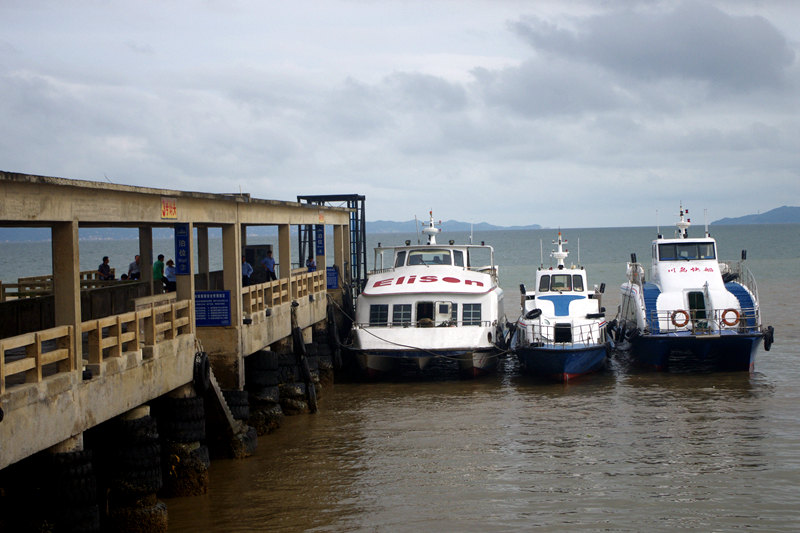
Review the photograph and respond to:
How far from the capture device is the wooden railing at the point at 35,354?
968 cm

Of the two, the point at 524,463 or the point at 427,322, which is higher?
the point at 427,322

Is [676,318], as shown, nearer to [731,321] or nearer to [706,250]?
[731,321]

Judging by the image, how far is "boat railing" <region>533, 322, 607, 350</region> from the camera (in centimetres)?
2483

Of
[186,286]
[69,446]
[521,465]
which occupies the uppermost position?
[186,286]

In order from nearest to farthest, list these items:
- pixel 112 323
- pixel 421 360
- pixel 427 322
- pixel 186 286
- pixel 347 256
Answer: pixel 112 323, pixel 186 286, pixel 421 360, pixel 427 322, pixel 347 256

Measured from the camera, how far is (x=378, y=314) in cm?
2584

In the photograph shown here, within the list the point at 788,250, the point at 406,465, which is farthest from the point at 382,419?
the point at 788,250

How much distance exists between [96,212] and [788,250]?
4829 inches

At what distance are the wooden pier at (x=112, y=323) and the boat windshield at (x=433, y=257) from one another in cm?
738

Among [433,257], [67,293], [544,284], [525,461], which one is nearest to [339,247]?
[433,257]

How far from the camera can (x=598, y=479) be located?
15.5m

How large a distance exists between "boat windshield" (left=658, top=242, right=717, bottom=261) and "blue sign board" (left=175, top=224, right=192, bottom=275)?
692 inches

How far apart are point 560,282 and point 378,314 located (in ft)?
20.7

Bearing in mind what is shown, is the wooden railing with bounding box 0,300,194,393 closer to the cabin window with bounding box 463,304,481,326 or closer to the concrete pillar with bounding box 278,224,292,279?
the concrete pillar with bounding box 278,224,292,279
